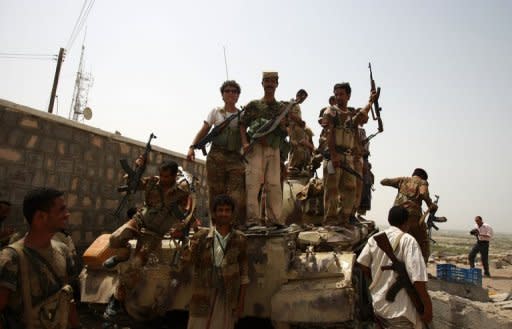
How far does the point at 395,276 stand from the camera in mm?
3398

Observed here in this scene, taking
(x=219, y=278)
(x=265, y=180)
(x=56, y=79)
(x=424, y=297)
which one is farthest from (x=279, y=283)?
(x=56, y=79)

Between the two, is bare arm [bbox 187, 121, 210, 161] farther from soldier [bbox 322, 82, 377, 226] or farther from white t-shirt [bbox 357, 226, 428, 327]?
white t-shirt [bbox 357, 226, 428, 327]

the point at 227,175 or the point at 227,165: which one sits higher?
the point at 227,165

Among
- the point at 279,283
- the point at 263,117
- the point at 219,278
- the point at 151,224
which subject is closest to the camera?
the point at 219,278

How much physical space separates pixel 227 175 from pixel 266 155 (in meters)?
0.56

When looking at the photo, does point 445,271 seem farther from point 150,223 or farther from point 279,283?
point 150,223

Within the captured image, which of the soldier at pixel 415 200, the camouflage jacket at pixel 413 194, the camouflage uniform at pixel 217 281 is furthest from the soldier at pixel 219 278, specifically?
the camouflage jacket at pixel 413 194

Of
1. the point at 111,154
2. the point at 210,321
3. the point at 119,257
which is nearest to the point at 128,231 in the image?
the point at 119,257

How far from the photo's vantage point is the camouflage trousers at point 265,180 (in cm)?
487

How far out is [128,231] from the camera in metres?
4.27

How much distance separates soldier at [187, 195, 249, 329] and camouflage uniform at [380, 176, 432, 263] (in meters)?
4.12

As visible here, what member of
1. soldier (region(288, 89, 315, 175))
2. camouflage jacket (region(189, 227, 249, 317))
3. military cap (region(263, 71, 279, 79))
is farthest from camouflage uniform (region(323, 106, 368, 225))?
camouflage jacket (region(189, 227, 249, 317))

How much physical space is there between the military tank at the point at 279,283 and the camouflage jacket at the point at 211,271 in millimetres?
383

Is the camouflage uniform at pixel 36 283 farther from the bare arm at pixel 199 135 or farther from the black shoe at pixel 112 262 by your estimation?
the bare arm at pixel 199 135
